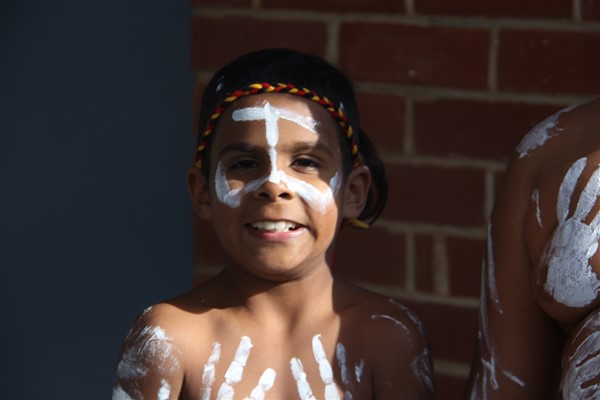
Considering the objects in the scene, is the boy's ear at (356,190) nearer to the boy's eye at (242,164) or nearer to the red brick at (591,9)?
the boy's eye at (242,164)

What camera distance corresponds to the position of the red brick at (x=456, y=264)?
268cm

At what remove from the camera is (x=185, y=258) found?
2.96m

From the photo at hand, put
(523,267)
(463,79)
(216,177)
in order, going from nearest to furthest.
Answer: (523,267) < (216,177) < (463,79)

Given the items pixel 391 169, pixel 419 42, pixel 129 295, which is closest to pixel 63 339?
pixel 129 295

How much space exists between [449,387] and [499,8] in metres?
0.79

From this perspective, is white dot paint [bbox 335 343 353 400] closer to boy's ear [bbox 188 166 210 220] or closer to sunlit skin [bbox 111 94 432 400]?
sunlit skin [bbox 111 94 432 400]

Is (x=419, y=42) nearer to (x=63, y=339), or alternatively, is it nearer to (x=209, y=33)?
(x=209, y=33)

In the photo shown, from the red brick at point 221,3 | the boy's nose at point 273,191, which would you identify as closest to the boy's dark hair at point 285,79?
the boy's nose at point 273,191

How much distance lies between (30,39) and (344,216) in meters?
0.94

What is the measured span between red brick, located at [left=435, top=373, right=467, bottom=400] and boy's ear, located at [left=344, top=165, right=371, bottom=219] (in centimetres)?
58

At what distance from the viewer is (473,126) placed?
2.62m

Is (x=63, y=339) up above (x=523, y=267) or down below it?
below

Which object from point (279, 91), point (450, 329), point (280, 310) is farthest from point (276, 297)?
point (450, 329)

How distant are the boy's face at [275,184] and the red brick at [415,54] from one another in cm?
48
